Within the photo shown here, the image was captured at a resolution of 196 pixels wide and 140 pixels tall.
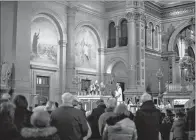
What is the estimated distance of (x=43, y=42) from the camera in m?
22.5

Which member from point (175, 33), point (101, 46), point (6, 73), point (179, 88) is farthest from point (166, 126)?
point (175, 33)

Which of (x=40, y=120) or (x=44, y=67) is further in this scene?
(x=44, y=67)

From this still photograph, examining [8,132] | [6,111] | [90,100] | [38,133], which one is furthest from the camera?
[90,100]

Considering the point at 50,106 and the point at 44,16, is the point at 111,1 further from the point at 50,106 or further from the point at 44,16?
the point at 50,106

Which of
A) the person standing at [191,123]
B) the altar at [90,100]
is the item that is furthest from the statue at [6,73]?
the person standing at [191,123]

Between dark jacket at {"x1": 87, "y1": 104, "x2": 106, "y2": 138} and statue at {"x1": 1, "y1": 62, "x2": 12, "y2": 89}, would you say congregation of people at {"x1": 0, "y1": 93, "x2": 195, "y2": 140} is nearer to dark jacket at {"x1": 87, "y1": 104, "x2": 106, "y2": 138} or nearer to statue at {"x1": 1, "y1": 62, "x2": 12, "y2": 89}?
dark jacket at {"x1": 87, "y1": 104, "x2": 106, "y2": 138}

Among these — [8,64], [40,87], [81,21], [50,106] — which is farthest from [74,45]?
[50,106]

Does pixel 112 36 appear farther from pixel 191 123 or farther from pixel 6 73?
pixel 191 123

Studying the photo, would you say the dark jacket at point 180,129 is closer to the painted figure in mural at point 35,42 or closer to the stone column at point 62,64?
the painted figure in mural at point 35,42

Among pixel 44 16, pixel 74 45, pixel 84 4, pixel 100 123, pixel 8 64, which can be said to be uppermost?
pixel 84 4

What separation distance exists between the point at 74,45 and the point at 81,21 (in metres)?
2.25

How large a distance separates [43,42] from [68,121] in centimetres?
1754

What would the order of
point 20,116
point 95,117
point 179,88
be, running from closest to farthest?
point 20,116 → point 95,117 → point 179,88

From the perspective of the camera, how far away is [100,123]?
696cm
